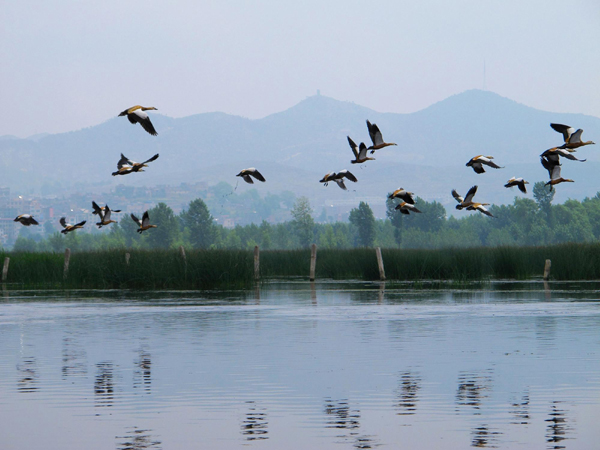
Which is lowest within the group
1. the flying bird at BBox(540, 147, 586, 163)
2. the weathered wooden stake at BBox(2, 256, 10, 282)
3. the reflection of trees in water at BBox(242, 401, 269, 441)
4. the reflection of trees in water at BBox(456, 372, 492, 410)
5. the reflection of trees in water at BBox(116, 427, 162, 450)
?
the reflection of trees in water at BBox(116, 427, 162, 450)

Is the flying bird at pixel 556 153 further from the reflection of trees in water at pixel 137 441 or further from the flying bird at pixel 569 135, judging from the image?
the reflection of trees in water at pixel 137 441

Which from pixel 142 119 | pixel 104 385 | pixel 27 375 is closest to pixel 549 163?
pixel 142 119

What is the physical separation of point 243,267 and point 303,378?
27.0 meters

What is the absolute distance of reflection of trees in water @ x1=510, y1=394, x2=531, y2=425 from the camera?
1130 centimetres

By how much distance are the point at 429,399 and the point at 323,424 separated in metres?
2.14

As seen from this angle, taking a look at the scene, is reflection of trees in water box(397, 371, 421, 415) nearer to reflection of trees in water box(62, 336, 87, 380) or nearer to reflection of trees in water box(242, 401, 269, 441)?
reflection of trees in water box(242, 401, 269, 441)

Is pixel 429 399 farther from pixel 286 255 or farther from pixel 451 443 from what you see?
pixel 286 255

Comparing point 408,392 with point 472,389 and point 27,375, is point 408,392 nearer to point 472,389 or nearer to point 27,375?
point 472,389

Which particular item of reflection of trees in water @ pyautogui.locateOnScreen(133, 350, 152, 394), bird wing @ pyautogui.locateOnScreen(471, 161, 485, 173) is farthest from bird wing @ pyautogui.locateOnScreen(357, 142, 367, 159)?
reflection of trees in water @ pyautogui.locateOnScreen(133, 350, 152, 394)

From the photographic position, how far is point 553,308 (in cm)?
2836

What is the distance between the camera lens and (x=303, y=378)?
593 inches

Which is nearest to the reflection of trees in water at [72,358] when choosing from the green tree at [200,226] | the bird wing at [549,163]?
the bird wing at [549,163]

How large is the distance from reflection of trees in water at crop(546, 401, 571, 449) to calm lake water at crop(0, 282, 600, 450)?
0.03m

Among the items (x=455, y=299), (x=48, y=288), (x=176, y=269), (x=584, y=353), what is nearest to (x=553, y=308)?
(x=455, y=299)
